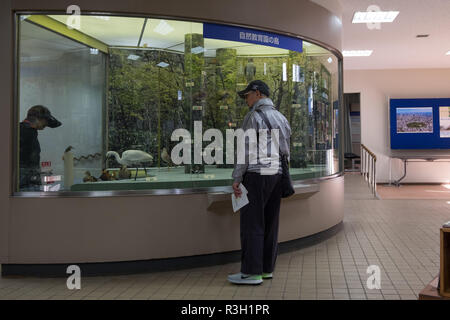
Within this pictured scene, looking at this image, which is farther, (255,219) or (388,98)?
(388,98)

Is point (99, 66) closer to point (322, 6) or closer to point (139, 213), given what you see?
point (139, 213)

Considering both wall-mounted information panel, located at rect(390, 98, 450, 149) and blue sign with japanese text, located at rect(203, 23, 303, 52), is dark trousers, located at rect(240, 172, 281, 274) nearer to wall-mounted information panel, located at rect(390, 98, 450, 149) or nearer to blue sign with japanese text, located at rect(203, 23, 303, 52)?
blue sign with japanese text, located at rect(203, 23, 303, 52)

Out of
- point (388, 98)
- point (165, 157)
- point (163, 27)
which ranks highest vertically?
point (388, 98)

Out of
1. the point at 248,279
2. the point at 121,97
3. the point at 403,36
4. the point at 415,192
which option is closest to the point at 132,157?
the point at 121,97

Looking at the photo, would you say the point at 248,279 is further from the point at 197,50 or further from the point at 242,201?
the point at 197,50

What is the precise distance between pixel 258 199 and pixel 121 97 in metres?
1.70

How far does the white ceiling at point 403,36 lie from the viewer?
25.2ft

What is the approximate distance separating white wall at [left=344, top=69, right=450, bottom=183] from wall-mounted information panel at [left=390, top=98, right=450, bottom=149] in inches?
10.6

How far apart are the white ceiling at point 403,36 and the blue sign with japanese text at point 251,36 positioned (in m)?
→ 2.45

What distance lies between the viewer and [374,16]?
8.34 meters

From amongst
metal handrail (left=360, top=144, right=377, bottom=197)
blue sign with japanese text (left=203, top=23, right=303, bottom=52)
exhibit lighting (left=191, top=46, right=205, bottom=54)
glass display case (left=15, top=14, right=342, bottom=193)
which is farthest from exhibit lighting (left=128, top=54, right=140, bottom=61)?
metal handrail (left=360, top=144, right=377, bottom=197)

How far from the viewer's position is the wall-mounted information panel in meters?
13.9
